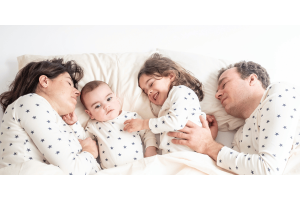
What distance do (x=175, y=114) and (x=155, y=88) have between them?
0.26m

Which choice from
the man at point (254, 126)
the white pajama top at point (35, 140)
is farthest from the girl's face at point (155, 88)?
the white pajama top at point (35, 140)

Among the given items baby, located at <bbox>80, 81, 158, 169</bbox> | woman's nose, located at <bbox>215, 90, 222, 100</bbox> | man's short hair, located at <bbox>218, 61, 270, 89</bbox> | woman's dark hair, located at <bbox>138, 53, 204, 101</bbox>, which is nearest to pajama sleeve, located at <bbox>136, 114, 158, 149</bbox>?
baby, located at <bbox>80, 81, 158, 169</bbox>

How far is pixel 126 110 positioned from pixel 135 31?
2.34ft

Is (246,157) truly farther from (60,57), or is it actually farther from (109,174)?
(60,57)

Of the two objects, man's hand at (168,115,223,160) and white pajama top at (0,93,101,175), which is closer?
white pajama top at (0,93,101,175)

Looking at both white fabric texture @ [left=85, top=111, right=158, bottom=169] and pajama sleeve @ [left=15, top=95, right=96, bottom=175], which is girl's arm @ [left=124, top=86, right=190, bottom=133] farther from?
pajama sleeve @ [left=15, top=95, right=96, bottom=175]

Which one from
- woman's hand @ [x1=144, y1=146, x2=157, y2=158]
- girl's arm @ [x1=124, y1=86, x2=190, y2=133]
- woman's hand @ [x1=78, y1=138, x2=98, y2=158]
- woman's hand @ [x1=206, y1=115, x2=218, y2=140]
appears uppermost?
girl's arm @ [x1=124, y1=86, x2=190, y2=133]

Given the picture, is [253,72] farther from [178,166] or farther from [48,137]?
[48,137]

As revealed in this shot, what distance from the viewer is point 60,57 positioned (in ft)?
5.32

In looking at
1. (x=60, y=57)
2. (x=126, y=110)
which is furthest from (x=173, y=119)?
(x=60, y=57)

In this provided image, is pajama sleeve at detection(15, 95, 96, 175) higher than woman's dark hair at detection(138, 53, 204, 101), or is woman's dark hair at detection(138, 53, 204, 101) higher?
woman's dark hair at detection(138, 53, 204, 101)

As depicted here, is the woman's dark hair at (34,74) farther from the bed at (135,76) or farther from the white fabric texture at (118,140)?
the white fabric texture at (118,140)

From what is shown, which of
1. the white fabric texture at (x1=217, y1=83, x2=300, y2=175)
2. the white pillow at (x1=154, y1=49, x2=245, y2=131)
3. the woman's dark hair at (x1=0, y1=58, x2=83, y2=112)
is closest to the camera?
the white fabric texture at (x1=217, y1=83, x2=300, y2=175)

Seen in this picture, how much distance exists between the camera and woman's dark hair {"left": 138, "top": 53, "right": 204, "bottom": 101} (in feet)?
4.92
